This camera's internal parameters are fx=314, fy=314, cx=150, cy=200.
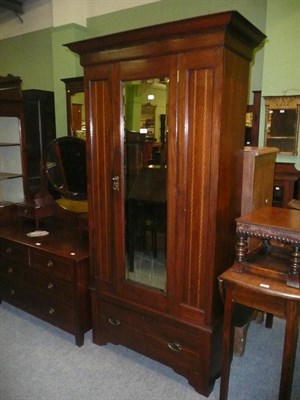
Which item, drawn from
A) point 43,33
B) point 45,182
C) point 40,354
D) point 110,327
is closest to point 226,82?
point 110,327

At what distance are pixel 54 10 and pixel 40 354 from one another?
425 cm

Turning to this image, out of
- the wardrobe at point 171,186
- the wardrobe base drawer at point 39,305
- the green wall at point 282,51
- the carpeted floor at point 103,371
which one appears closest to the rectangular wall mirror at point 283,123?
the green wall at point 282,51

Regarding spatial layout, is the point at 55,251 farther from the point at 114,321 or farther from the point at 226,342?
the point at 226,342

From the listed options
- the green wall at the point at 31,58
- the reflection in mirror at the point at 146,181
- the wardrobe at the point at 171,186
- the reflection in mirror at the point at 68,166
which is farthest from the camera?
the green wall at the point at 31,58

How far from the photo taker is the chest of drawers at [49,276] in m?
2.27

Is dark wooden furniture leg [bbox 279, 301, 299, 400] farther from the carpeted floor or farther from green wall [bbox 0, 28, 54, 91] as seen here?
green wall [bbox 0, 28, 54, 91]

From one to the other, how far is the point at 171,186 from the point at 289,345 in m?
0.97

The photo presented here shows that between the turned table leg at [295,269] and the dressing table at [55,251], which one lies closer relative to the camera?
the turned table leg at [295,269]

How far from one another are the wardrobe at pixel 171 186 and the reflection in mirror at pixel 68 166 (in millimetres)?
664

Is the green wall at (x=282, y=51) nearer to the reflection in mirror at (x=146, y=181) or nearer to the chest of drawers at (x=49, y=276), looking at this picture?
the reflection in mirror at (x=146, y=181)

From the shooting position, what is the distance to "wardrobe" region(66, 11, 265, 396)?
1.58 metres

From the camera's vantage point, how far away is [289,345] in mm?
1463

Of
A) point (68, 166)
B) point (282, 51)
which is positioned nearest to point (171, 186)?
point (68, 166)

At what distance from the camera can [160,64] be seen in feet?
5.50
